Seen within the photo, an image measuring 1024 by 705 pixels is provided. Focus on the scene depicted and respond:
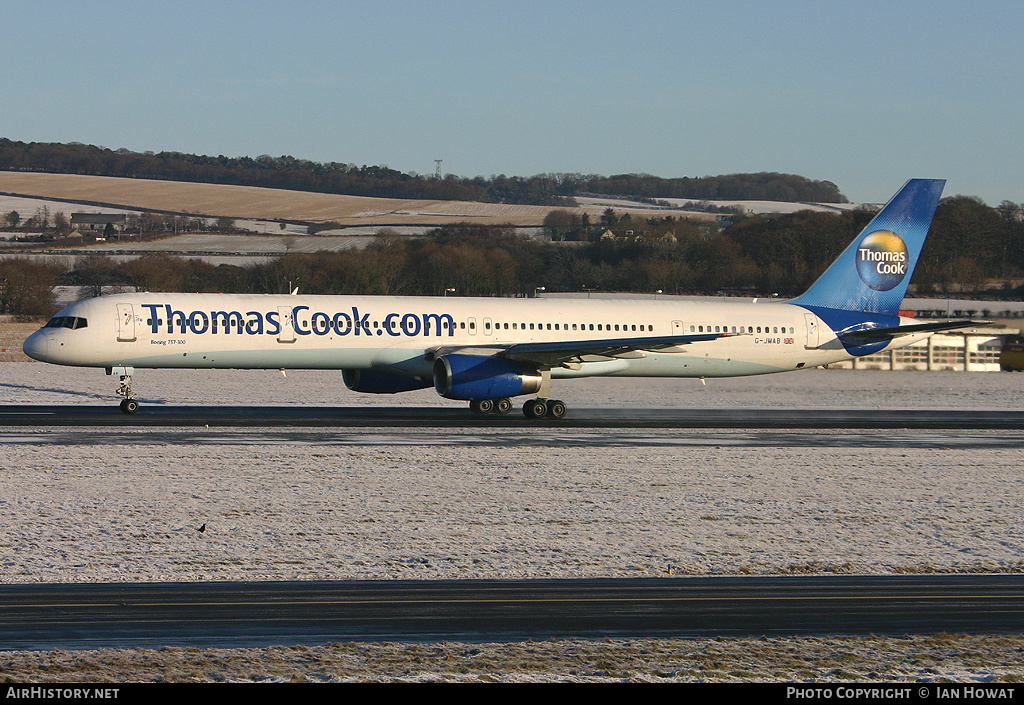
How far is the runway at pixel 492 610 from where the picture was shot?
37.8ft

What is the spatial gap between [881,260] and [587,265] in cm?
4764

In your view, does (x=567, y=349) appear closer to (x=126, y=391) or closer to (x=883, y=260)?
(x=126, y=391)

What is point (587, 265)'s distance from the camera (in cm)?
9269

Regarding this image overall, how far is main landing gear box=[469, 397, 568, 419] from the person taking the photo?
1502 inches

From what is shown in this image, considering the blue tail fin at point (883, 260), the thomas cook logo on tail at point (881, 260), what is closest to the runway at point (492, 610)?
the blue tail fin at point (883, 260)

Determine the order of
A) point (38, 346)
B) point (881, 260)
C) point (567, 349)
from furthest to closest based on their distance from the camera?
point (881, 260) → point (567, 349) → point (38, 346)

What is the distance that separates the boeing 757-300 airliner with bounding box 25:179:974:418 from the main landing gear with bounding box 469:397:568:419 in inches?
1.8

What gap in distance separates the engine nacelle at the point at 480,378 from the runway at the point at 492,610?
23.0 m

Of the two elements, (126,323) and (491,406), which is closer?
(126,323)

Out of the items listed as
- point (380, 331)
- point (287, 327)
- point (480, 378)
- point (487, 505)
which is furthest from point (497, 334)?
point (487, 505)

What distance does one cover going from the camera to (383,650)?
35.7 ft

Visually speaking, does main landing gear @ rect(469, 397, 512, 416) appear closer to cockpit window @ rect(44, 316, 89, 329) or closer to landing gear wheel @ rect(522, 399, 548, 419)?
landing gear wheel @ rect(522, 399, 548, 419)

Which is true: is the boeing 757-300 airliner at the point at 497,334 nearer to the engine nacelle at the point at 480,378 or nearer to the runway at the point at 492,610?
the engine nacelle at the point at 480,378
